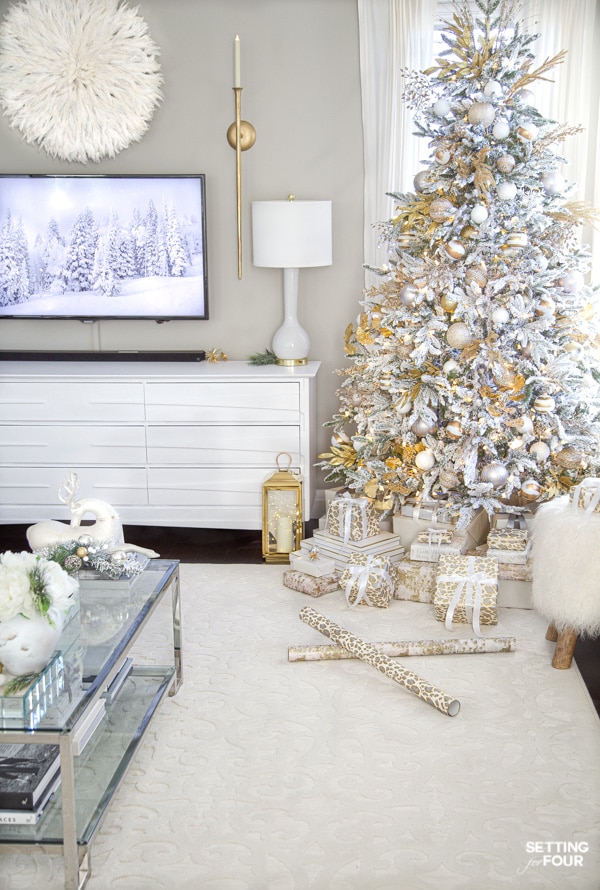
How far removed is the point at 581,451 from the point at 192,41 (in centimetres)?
279

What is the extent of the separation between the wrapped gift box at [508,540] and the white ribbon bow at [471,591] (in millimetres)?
284

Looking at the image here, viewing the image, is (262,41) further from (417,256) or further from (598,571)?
(598,571)

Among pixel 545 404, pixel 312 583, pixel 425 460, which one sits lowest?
pixel 312 583

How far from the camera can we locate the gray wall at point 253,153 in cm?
455

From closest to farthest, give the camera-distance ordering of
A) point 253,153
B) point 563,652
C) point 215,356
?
point 563,652 → point 253,153 → point 215,356

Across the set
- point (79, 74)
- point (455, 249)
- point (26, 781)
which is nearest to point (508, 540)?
point (455, 249)

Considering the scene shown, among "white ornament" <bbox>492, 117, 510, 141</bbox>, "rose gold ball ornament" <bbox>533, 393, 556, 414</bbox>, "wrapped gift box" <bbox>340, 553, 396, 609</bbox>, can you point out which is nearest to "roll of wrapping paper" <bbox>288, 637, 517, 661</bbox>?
"wrapped gift box" <bbox>340, 553, 396, 609</bbox>

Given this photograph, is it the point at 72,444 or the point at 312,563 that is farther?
the point at 72,444

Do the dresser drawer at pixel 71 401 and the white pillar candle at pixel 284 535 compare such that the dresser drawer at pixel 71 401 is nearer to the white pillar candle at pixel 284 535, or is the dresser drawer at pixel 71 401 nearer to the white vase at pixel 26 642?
the white pillar candle at pixel 284 535

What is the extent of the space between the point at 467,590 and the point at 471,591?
15mm

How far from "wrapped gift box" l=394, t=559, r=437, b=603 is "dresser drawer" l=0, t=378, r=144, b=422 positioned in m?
1.52

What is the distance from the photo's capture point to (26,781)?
2.16 m

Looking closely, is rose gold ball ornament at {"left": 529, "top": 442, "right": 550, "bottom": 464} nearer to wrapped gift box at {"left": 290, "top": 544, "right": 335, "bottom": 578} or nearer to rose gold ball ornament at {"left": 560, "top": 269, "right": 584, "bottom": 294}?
rose gold ball ornament at {"left": 560, "top": 269, "right": 584, "bottom": 294}

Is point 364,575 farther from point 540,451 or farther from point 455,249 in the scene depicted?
point 455,249
